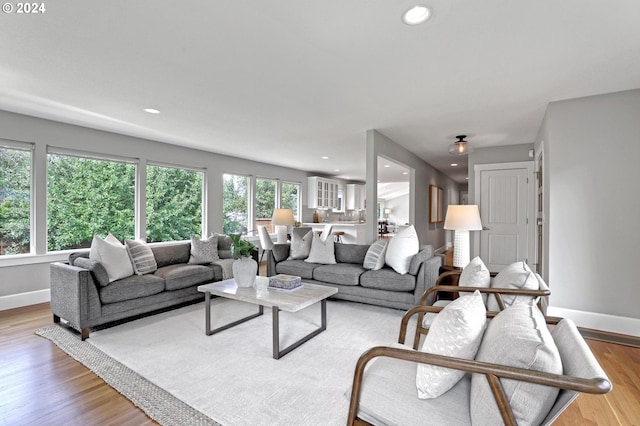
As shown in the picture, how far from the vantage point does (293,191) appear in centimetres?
869

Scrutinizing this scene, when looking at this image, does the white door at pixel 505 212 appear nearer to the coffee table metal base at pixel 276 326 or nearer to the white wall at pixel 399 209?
the coffee table metal base at pixel 276 326

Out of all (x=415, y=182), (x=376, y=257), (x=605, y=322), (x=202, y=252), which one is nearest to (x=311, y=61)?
(x=376, y=257)

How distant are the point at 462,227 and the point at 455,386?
2.93 m

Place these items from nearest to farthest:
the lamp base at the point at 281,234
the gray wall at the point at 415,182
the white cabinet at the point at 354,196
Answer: the gray wall at the point at 415,182, the lamp base at the point at 281,234, the white cabinet at the point at 354,196

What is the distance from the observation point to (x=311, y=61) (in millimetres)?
2471

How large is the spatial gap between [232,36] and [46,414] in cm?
265

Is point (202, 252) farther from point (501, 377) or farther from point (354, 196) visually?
point (354, 196)

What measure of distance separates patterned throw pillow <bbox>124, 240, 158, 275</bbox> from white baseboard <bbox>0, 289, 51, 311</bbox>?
1.61 meters

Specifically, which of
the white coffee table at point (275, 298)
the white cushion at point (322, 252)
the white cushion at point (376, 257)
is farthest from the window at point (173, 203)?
the white cushion at point (376, 257)

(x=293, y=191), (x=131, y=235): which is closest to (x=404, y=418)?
(x=131, y=235)

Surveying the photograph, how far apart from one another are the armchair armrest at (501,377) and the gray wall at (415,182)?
139 inches

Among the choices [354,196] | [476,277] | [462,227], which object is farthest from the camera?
[354,196]

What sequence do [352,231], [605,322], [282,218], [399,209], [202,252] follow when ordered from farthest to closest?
[399,209]
[352,231]
[282,218]
[202,252]
[605,322]

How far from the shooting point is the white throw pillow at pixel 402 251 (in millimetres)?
3549
